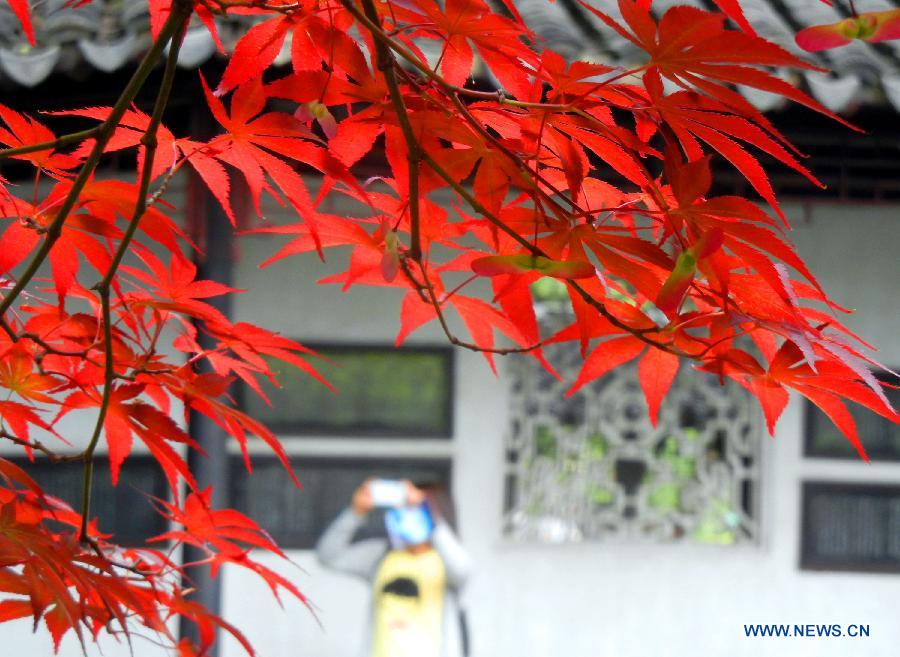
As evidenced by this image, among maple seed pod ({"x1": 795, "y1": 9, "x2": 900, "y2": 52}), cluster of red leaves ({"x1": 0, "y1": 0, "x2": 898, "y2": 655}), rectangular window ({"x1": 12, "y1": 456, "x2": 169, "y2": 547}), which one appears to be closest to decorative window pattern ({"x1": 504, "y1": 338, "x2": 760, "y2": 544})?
rectangular window ({"x1": 12, "y1": 456, "x2": 169, "y2": 547})

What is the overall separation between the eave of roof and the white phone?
98cm

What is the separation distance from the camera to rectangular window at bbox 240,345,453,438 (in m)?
2.65

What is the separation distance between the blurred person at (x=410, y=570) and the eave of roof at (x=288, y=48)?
3.33 feet

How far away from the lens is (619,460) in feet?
8.95

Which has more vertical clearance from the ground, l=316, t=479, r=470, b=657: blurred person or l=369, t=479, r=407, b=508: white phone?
l=369, t=479, r=407, b=508: white phone

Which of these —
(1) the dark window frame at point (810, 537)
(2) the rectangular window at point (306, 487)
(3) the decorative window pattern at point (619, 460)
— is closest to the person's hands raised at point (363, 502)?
(2) the rectangular window at point (306, 487)

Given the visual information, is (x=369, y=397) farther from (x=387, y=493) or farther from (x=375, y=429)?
(x=387, y=493)

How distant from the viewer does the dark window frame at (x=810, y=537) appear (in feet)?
8.85

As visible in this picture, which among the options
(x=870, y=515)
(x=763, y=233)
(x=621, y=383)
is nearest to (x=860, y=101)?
(x=621, y=383)

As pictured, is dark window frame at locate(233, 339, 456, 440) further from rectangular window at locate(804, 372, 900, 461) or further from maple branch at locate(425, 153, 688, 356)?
maple branch at locate(425, 153, 688, 356)

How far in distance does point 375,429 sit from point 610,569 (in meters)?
0.69

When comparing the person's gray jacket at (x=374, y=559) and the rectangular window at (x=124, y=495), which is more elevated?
the rectangular window at (x=124, y=495)

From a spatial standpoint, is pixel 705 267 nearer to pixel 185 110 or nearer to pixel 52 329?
pixel 52 329

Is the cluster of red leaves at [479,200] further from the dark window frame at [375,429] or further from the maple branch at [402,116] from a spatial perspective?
the dark window frame at [375,429]
